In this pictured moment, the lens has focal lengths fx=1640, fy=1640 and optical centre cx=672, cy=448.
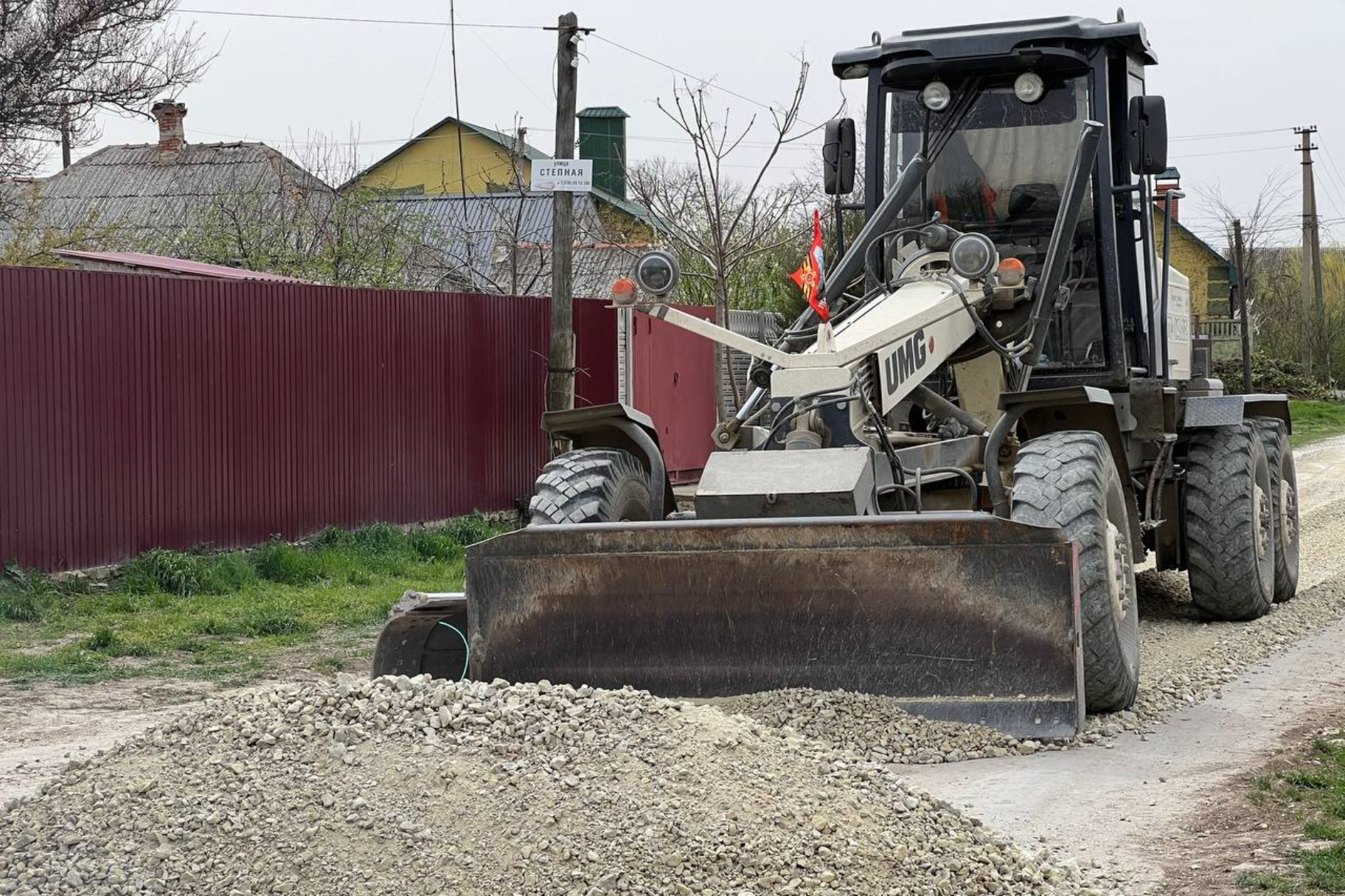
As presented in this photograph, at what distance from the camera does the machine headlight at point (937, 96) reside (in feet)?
28.9

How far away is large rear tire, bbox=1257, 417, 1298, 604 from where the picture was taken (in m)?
10.2

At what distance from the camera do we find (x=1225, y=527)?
30.7ft

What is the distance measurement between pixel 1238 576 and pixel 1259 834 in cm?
436

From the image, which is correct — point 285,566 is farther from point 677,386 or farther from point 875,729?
point 677,386

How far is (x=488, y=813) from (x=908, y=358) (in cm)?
351

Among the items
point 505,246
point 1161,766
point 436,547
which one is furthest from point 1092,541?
point 505,246

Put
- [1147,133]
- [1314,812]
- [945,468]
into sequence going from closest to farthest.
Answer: [1314,812] < [945,468] < [1147,133]

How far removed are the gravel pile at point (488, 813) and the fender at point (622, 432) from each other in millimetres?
2281

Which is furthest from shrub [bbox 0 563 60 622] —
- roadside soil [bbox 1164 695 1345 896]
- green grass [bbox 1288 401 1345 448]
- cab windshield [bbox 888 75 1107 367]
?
green grass [bbox 1288 401 1345 448]

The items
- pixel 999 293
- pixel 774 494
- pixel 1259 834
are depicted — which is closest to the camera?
pixel 1259 834

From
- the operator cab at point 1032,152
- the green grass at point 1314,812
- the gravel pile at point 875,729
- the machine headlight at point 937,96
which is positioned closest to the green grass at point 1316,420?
the operator cab at point 1032,152

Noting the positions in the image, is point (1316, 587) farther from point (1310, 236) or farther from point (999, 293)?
point (1310, 236)

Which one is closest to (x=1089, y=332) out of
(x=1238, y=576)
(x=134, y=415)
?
(x=1238, y=576)

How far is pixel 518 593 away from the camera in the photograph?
6.76m
